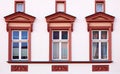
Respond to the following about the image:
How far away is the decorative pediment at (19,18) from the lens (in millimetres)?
33219

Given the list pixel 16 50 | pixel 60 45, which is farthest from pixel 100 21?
pixel 16 50

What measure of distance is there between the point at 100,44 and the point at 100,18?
1.47 m

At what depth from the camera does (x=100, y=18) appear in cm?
3328

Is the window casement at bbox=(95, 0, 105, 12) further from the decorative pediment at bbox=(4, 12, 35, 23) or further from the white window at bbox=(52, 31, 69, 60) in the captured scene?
the decorative pediment at bbox=(4, 12, 35, 23)

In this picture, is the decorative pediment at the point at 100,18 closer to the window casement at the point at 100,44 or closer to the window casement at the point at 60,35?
the window casement at the point at 100,44

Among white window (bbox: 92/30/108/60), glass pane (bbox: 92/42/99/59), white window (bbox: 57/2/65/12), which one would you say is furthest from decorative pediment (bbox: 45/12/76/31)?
glass pane (bbox: 92/42/99/59)

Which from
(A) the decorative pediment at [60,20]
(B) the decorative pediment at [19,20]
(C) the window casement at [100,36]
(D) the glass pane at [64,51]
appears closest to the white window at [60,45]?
(D) the glass pane at [64,51]

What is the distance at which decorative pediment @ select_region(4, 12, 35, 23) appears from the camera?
33219 millimetres

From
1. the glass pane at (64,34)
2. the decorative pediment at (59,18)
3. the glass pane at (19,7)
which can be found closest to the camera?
the decorative pediment at (59,18)

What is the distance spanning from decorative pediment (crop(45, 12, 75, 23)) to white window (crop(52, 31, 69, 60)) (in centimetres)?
71

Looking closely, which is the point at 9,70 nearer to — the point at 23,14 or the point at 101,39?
the point at 23,14

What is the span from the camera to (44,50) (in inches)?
1312

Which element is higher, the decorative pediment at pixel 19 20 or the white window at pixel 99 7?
the white window at pixel 99 7

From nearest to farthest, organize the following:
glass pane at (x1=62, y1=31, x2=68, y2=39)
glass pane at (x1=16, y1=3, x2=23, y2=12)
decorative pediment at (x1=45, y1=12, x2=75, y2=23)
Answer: decorative pediment at (x1=45, y1=12, x2=75, y2=23), glass pane at (x1=62, y1=31, x2=68, y2=39), glass pane at (x1=16, y1=3, x2=23, y2=12)
